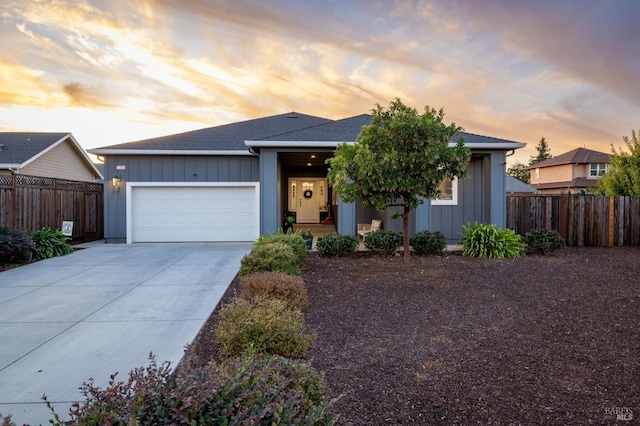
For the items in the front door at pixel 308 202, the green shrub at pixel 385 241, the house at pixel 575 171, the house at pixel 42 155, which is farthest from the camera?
the house at pixel 575 171

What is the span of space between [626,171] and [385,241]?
13.2 meters

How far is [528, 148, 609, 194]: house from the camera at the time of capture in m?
31.1

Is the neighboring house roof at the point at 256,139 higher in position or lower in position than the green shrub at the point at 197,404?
higher

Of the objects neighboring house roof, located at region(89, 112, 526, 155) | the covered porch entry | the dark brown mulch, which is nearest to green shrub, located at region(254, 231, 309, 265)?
the dark brown mulch

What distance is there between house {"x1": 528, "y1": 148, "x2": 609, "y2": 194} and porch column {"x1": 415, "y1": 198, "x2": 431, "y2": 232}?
82.1 feet

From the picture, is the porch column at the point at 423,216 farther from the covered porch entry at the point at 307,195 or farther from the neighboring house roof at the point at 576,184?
the neighboring house roof at the point at 576,184

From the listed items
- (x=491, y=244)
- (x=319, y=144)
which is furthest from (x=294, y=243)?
(x=491, y=244)

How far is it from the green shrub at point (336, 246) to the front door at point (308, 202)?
463 inches

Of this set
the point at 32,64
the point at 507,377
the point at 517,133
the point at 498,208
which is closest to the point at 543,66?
the point at 498,208

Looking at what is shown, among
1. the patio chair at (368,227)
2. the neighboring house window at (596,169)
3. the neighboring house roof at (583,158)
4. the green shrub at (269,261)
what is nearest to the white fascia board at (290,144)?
the patio chair at (368,227)

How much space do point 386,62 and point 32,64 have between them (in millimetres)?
9425

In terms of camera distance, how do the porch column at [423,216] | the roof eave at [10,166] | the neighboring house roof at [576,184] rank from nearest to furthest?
the porch column at [423,216] → the roof eave at [10,166] → the neighboring house roof at [576,184]

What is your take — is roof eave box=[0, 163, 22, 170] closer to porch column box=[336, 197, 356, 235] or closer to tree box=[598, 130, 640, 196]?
porch column box=[336, 197, 356, 235]

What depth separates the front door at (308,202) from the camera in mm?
21016
